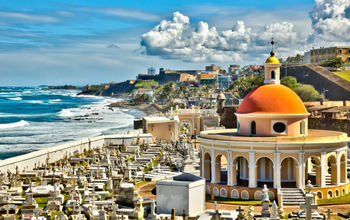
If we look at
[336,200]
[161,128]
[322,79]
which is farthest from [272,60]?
[322,79]

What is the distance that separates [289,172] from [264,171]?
1.30m

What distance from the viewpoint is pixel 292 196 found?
26219 mm

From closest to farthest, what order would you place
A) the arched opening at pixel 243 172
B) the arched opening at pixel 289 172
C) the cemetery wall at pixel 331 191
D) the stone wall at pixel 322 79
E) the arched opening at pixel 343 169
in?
the cemetery wall at pixel 331 191 < the arched opening at pixel 289 172 < the arched opening at pixel 343 169 < the arched opening at pixel 243 172 < the stone wall at pixel 322 79

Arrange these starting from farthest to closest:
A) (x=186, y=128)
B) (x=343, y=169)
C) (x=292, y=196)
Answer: (x=186, y=128) → (x=343, y=169) → (x=292, y=196)

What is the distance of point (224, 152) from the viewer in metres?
28.1

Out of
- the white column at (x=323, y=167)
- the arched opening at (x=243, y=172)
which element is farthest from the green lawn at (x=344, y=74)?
the white column at (x=323, y=167)

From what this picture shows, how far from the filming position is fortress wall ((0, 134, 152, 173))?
118 feet

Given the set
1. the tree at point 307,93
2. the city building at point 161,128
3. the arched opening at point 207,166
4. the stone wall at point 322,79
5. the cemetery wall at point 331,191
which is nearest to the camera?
the cemetery wall at point 331,191

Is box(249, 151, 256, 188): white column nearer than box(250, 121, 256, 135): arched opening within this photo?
Yes

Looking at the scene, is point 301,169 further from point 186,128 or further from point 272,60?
point 186,128

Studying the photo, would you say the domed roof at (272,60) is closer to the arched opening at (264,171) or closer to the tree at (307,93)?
the arched opening at (264,171)

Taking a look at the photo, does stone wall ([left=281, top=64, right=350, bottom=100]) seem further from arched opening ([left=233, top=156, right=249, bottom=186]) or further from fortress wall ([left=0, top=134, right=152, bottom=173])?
arched opening ([left=233, top=156, right=249, bottom=186])

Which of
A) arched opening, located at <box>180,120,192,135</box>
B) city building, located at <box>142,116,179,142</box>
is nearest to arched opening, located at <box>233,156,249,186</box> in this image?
city building, located at <box>142,116,179,142</box>

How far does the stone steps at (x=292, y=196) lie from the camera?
25719mm
